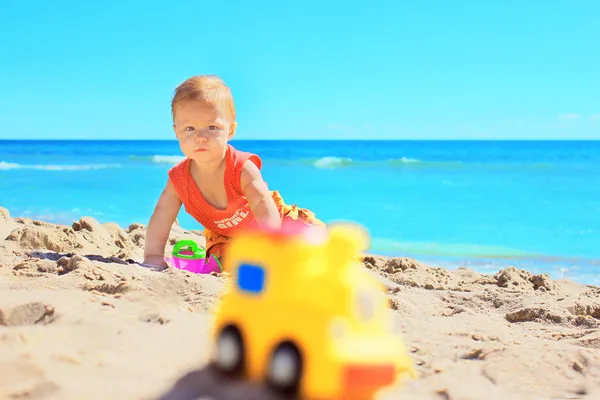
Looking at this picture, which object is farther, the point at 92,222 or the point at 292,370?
the point at 92,222

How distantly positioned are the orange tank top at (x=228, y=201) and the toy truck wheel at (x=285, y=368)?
1.85 m

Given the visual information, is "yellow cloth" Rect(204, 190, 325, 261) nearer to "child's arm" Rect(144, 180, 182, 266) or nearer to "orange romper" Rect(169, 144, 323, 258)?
"orange romper" Rect(169, 144, 323, 258)

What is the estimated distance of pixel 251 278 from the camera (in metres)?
1.02

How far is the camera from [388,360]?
953 mm

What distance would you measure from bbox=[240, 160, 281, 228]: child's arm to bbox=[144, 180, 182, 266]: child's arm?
17.4 inches

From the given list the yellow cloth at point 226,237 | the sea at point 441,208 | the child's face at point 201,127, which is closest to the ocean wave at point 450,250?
the sea at point 441,208

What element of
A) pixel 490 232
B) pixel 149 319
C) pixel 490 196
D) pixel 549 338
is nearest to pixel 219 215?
pixel 149 319

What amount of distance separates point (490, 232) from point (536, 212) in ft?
7.97

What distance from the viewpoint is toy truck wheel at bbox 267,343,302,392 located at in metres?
0.94

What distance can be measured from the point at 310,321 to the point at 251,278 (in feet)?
0.47

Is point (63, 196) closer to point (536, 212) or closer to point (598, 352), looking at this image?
point (536, 212)

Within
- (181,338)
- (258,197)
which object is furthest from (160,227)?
(181,338)

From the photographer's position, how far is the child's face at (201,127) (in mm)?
2381

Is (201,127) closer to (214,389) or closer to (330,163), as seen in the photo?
(214,389)
